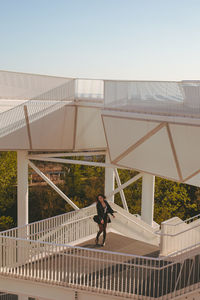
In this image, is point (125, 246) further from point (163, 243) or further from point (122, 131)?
point (122, 131)

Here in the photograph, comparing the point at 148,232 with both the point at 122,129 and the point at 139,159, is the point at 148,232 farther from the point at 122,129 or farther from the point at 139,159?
the point at 122,129

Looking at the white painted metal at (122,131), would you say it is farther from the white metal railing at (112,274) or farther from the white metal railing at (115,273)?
the white metal railing at (112,274)

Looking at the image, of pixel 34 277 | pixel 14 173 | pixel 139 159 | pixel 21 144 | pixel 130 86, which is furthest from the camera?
pixel 14 173

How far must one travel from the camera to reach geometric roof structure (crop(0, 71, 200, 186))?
15281 millimetres

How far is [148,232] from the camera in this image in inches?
829

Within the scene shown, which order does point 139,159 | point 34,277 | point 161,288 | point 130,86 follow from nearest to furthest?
point 161,288
point 34,277
point 130,86
point 139,159

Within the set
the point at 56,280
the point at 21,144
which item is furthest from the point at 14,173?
the point at 56,280

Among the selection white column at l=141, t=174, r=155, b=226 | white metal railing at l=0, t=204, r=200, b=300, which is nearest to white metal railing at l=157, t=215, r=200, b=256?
white metal railing at l=0, t=204, r=200, b=300

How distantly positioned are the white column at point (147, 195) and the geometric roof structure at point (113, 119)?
307cm

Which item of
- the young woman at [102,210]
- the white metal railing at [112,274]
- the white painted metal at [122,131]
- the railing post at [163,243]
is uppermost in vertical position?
the white painted metal at [122,131]

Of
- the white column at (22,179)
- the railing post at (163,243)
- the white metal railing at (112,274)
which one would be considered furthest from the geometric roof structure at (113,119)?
the white metal railing at (112,274)

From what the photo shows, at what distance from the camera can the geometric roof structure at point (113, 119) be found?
15.3 meters

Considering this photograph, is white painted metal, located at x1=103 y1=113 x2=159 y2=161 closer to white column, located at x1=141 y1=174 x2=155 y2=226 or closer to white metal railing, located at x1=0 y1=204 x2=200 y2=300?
white metal railing, located at x1=0 y1=204 x2=200 y2=300

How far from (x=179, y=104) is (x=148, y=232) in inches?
329
